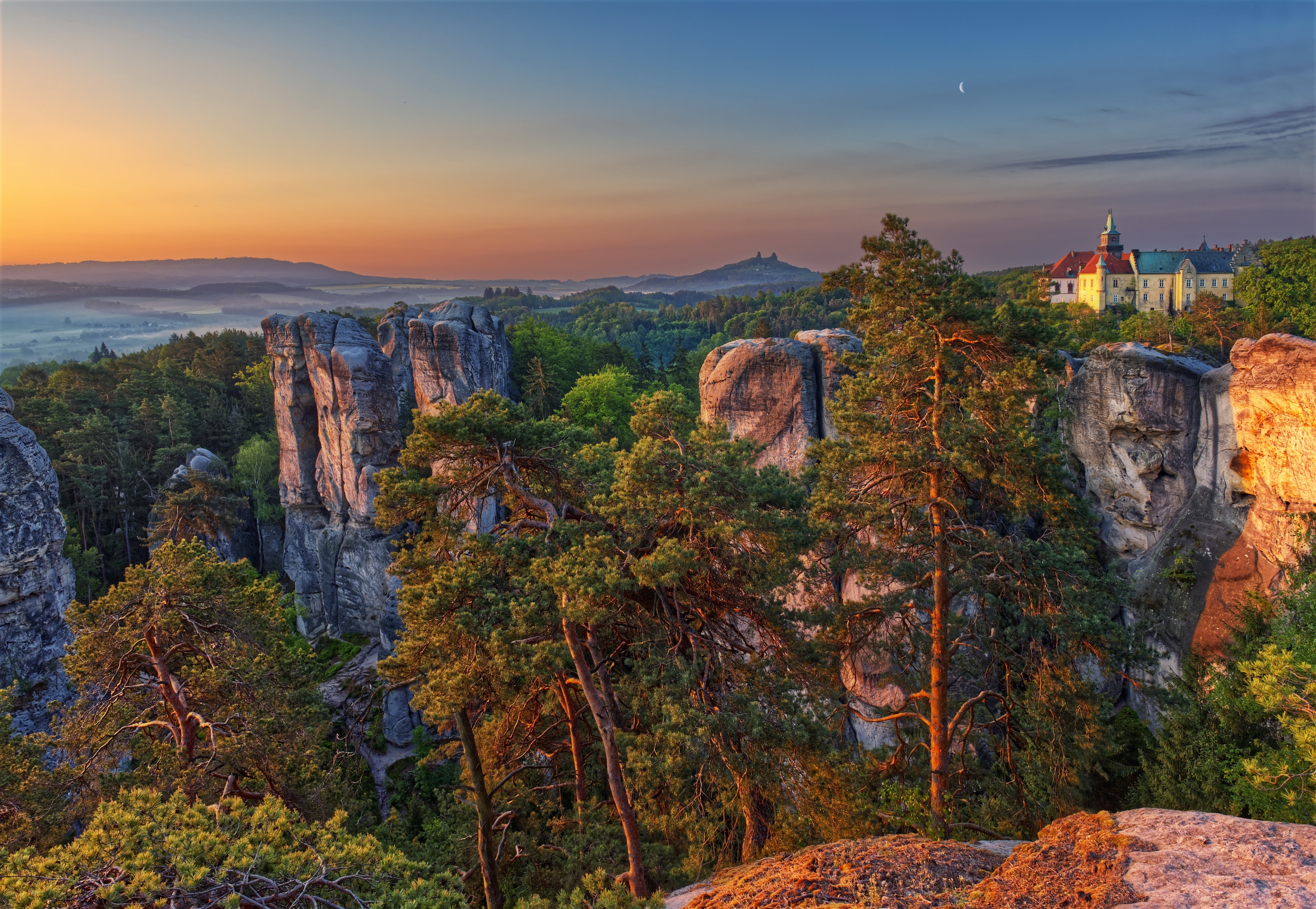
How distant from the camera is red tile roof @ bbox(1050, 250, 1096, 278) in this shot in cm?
6981

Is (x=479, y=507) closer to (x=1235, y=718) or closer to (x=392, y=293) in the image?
(x=1235, y=718)

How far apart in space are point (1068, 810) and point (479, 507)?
1111 centimetres

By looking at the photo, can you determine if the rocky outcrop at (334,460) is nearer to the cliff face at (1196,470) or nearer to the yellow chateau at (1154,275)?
the cliff face at (1196,470)

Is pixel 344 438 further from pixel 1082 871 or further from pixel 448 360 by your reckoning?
pixel 1082 871

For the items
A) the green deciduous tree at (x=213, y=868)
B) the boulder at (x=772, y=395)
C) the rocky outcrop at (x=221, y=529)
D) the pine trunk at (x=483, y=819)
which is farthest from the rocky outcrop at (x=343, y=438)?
the green deciduous tree at (x=213, y=868)

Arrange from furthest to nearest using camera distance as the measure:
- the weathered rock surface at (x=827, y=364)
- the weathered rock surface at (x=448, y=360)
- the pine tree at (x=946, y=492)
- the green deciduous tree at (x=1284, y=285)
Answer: the green deciduous tree at (x=1284, y=285) < the weathered rock surface at (x=448, y=360) < the weathered rock surface at (x=827, y=364) < the pine tree at (x=946, y=492)

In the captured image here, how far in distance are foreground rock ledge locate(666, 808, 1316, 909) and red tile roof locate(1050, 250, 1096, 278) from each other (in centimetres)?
7749

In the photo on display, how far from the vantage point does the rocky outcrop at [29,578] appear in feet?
53.6

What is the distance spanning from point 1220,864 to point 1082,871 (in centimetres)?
98

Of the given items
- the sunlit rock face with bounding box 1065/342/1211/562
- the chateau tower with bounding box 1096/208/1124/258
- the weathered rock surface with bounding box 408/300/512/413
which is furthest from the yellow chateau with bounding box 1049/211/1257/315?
the weathered rock surface with bounding box 408/300/512/413

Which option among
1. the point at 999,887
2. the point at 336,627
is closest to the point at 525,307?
the point at 336,627

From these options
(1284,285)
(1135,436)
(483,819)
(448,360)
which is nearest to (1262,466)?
(1135,436)

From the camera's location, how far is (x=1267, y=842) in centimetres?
520

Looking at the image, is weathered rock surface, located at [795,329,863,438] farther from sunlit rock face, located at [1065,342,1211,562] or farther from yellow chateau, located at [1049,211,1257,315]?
yellow chateau, located at [1049,211,1257,315]
